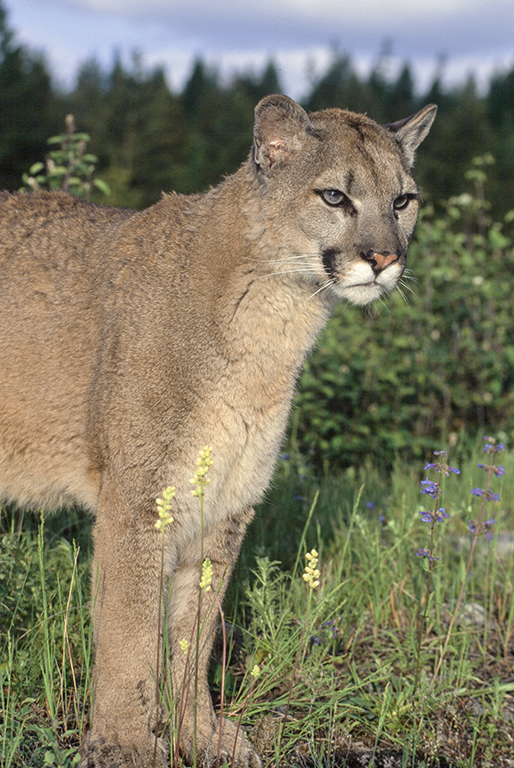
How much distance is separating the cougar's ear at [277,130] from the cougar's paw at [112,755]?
2593mm

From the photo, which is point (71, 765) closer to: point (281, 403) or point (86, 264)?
point (281, 403)

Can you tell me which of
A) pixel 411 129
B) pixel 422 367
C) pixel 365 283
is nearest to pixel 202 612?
pixel 365 283

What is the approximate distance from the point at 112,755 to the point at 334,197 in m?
2.56

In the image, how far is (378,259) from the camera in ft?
11.1

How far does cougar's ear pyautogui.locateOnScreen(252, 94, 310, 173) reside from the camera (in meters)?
3.55

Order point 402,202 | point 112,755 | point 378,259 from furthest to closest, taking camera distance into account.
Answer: point 402,202 → point 378,259 → point 112,755

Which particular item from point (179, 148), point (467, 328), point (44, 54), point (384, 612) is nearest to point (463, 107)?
point (179, 148)

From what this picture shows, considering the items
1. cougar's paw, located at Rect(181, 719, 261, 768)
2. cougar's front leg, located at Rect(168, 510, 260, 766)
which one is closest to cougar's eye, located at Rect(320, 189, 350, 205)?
cougar's front leg, located at Rect(168, 510, 260, 766)

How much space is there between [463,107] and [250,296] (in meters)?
73.6

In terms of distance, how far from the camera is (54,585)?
13.2 ft

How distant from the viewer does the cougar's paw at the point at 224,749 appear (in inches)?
130

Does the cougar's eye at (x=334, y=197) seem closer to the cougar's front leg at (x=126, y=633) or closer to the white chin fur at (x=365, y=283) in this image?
the white chin fur at (x=365, y=283)

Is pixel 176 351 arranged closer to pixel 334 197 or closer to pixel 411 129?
pixel 334 197

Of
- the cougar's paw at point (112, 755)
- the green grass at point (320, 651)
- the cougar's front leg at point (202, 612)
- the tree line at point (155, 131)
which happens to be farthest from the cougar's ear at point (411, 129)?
the tree line at point (155, 131)
